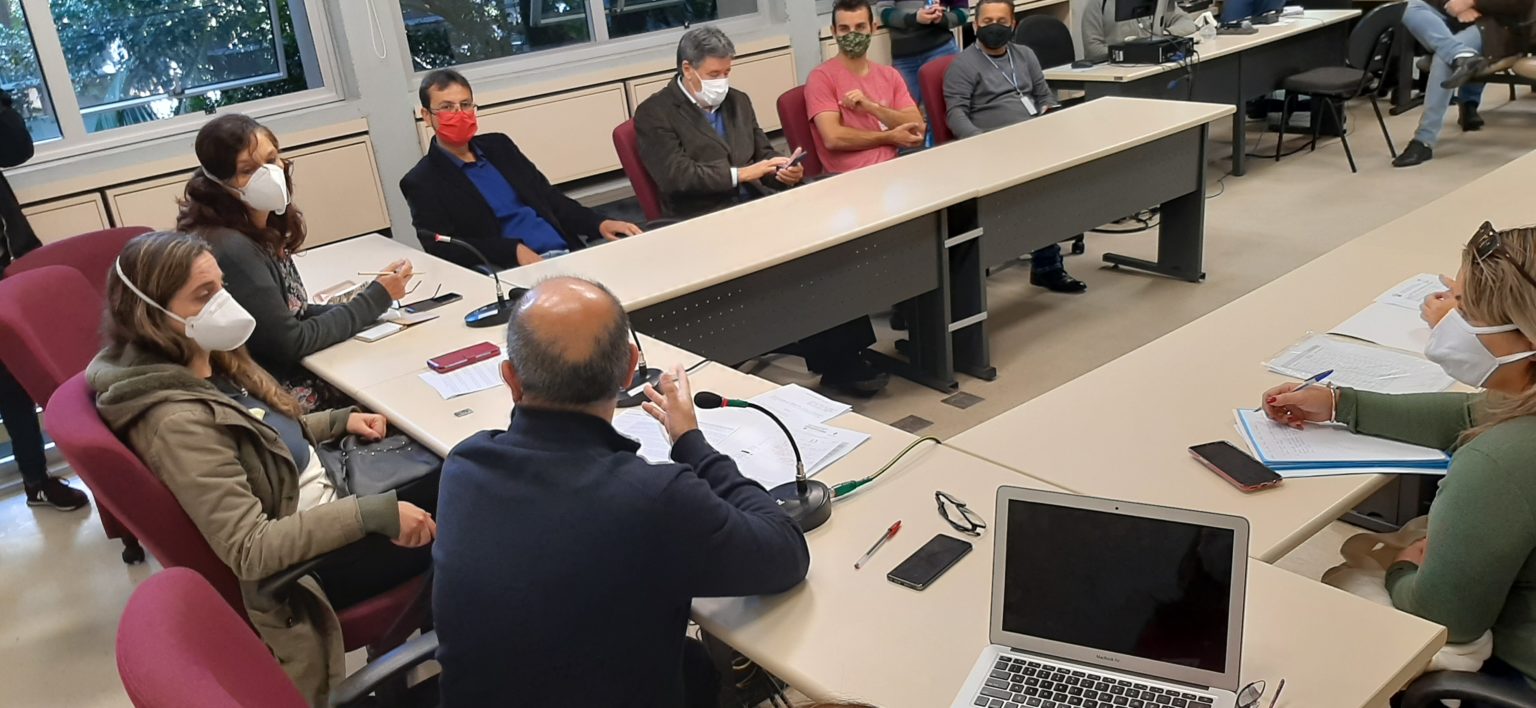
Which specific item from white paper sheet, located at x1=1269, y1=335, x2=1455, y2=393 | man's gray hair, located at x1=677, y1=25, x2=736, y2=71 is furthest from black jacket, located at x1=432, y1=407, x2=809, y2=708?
man's gray hair, located at x1=677, y1=25, x2=736, y2=71

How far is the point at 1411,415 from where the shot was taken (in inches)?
69.2

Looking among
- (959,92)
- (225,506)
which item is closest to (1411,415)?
(225,506)

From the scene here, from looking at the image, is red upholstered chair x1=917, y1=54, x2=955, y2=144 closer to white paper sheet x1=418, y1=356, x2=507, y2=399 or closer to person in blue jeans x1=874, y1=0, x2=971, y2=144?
person in blue jeans x1=874, y1=0, x2=971, y2=144

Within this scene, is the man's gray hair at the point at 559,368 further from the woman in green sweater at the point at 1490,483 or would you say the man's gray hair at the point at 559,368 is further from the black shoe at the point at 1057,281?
the black shoe at the point at 1057,281

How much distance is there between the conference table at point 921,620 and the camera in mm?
1256

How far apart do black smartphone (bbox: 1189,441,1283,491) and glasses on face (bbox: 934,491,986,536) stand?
392mm

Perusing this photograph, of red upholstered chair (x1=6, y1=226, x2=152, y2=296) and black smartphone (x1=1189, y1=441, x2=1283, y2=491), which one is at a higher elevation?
red upholstered chair (x1=6, y1=226, x2=152, y2=296)

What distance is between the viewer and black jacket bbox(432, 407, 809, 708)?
4.30 feet

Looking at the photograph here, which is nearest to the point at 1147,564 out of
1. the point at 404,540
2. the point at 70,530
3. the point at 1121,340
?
the point at 404,540

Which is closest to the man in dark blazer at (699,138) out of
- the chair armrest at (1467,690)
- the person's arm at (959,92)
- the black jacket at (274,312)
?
the person's arm at (959,92)

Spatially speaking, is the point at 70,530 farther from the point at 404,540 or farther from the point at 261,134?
the point at 404,540

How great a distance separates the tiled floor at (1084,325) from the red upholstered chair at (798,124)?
30.7 inches

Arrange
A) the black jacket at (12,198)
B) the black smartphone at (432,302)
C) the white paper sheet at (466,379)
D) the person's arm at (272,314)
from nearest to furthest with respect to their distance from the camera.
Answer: the white paper sheet at (466,379) → the person's arm at (272,314) → the black smartphone at (432,302) → the black jacket at (12,198)

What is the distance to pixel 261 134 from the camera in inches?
102
